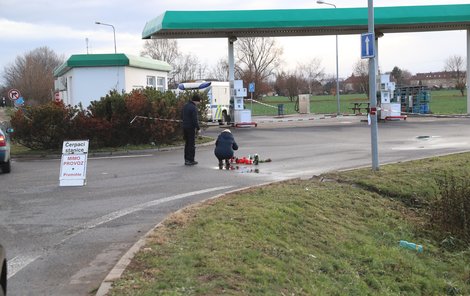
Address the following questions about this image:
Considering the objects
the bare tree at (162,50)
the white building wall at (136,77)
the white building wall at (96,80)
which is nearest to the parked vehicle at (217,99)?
the white building wall at (136,77)

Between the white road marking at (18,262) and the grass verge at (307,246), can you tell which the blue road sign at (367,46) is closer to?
the grass verge at (307,246)

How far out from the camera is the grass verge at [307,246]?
5289 mm

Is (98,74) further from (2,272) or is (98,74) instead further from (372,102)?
(2,272)

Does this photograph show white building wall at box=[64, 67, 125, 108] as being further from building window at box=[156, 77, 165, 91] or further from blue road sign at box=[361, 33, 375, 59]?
blue road sign at box=[361, 33, 375, 59]

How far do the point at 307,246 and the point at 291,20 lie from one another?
22.7 m

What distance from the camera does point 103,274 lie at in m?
5.63

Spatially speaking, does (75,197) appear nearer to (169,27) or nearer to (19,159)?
(19,159)

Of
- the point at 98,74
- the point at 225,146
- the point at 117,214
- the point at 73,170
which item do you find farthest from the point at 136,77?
the point at 117,214

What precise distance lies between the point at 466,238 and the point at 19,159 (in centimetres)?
1476

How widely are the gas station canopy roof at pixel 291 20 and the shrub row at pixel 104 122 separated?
7486 mm

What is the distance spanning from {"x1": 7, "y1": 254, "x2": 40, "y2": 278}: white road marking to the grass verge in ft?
4.40

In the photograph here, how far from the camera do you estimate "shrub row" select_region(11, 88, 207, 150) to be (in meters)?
19.5

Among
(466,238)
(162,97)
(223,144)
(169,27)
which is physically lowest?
(466,238)

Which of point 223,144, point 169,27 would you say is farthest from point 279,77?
point 223,144
